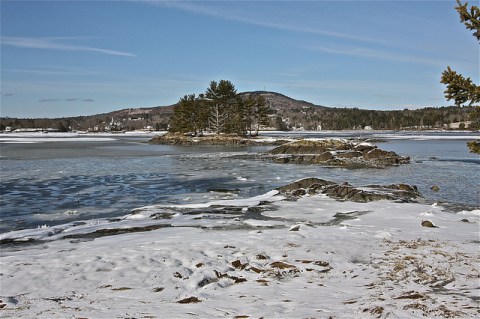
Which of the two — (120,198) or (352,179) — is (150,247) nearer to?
(120,198)

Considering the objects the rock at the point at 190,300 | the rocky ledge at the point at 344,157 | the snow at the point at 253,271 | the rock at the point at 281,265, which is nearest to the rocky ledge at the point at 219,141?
the rocky ledge at the point at 344,157

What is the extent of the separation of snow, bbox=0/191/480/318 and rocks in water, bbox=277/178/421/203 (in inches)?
167

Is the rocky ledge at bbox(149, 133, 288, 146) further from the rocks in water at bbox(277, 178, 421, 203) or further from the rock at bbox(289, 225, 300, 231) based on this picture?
the rock at bbox(289, 225, 300, 231)

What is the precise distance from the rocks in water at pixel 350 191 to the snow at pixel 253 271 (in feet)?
13.9

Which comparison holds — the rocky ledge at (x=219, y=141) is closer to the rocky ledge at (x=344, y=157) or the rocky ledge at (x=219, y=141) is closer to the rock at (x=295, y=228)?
the rocky ledge at (x=344, y=157)

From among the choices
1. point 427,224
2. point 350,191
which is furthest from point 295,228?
point 350,191

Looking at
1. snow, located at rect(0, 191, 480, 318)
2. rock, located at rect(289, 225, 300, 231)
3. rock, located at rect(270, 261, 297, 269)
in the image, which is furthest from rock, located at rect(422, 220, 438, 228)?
rock, located at rect(270, 261, 297, 269)

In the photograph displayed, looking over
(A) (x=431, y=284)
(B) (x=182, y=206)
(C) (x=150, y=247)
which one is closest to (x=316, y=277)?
(A) (x=431, y=284)

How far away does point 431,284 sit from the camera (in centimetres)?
756

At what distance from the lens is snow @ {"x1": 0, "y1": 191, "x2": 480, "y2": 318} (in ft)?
21.3

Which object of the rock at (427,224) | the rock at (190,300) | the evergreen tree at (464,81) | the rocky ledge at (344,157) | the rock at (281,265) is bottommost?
the rock at (427,224)

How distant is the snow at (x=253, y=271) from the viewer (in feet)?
21.3

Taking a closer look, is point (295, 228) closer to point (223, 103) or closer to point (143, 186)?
point (143, 186)

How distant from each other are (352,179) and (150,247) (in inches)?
738
